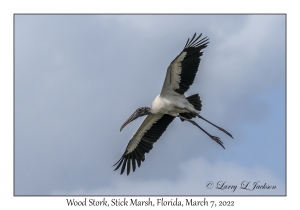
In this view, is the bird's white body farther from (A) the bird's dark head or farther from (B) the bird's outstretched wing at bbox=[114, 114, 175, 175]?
(B) the bird's outstretched wing at bbox=[114, 114, 175, 175]

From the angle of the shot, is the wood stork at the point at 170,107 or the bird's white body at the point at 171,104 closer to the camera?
the wood stork at the point at 170,107

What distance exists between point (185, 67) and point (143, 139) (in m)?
3.37

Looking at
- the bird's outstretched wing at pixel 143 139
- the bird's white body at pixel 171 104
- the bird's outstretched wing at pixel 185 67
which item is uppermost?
the bird's outstretched wing at pixel 185 67

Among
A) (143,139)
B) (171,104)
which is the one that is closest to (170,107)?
(171,104)

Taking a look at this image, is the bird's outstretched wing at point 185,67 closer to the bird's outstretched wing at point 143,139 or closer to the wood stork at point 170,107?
the wood stork at point 170,107

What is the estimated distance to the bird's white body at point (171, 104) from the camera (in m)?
20.9

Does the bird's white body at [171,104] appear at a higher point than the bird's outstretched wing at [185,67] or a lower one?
lower

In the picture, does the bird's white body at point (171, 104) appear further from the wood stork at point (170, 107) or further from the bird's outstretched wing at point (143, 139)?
the bird's outstretched wing at point (143, 139)

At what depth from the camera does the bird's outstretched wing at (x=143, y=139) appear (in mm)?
21922

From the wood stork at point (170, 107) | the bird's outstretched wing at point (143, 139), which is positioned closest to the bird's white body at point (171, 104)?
the wood stork at point (170, 107)

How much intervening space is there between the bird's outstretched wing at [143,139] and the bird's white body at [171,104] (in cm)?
80

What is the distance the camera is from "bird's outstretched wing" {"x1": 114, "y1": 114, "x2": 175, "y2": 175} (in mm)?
21922
